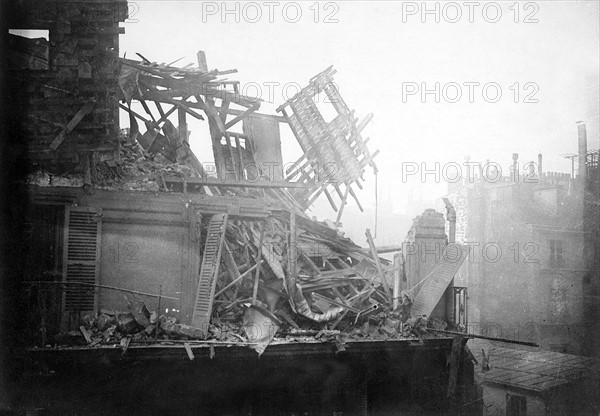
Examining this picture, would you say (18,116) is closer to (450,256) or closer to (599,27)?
(450,256)

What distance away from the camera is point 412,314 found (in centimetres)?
1416

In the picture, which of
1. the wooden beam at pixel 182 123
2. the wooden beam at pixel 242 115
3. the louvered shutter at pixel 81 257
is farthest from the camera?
the wooden beam at pixel 242 115

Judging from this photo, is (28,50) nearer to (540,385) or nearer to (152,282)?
(152,282)

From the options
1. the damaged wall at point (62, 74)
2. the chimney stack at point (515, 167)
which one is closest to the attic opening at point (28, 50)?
the damaged wall at point (62, 74)

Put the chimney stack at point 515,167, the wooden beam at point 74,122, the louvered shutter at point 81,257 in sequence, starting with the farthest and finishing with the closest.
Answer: the chimney stack at point 515,167
the louvered shutter at point 81,257
the wooden beam at point 74,122

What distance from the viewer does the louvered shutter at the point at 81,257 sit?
11.2 metres

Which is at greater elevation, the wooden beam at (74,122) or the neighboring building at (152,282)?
the wooden beam at (74,122)

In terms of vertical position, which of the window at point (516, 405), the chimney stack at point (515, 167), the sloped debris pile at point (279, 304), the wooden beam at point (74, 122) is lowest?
the window at point (516, 405)

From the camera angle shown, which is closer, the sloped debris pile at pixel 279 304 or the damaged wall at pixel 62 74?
the damaged wall at pixel 62 74

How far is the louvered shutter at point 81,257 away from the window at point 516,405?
66.5 feet

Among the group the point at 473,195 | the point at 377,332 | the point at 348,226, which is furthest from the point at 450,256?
the point at 348,226

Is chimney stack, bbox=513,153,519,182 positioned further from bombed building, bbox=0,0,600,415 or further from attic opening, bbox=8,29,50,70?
attic opening, bbox=8,29,50,70

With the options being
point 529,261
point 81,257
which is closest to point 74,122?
point 81,257

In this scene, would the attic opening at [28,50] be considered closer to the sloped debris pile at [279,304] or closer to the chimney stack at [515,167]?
the sloped debris pile at [279,304]
